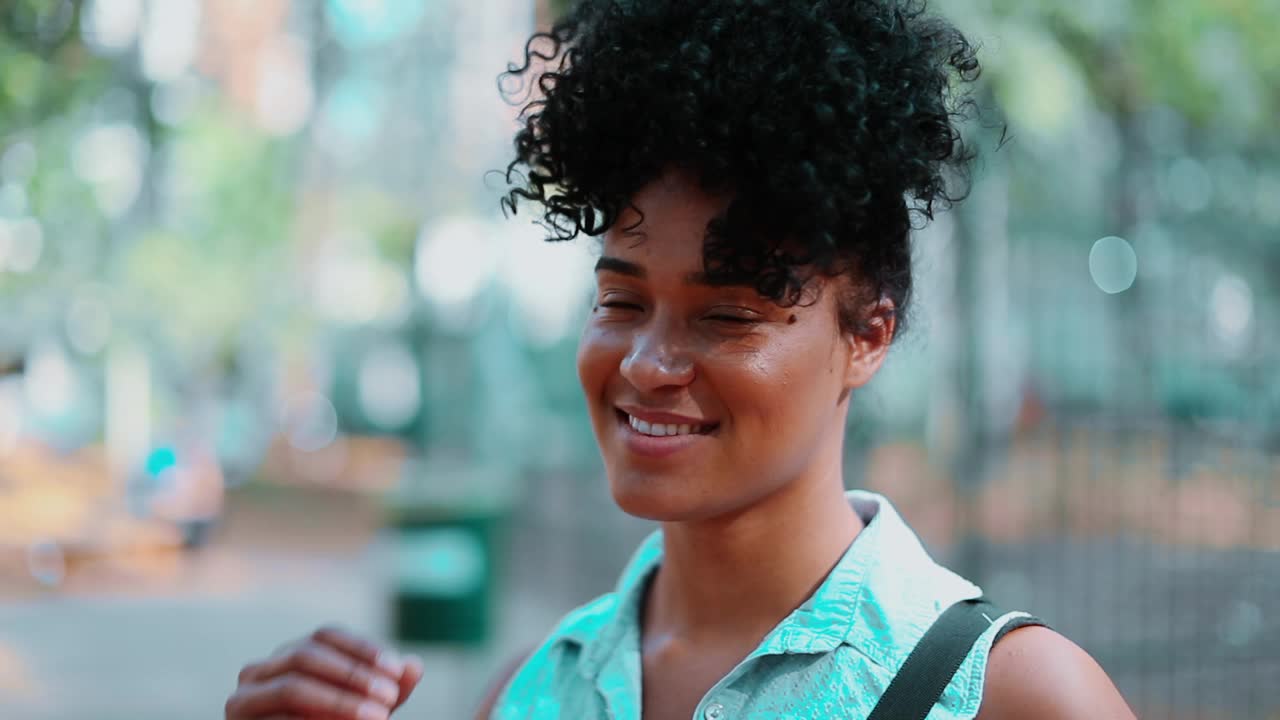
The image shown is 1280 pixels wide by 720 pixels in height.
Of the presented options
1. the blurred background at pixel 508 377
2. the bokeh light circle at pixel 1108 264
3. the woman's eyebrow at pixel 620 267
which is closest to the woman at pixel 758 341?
the woman's eyebrow at pixel 620 267

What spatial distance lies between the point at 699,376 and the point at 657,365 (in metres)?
0.06

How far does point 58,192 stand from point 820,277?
7.25 metres

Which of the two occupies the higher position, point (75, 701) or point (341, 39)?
point (341, 39)

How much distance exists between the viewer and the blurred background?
20.7ft

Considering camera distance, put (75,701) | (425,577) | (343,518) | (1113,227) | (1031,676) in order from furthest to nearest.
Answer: (343,518) < (1113,227) < (75,701) < (425,577) < (1031,676)

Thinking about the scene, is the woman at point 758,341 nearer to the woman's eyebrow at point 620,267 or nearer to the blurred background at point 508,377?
the woman's eyebrow at point 620,267

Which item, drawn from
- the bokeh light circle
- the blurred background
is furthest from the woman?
the bokeh light circle

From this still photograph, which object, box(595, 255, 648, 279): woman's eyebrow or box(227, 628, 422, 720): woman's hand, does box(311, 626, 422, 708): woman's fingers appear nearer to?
box(227, 628, 422, 720): woman's hand

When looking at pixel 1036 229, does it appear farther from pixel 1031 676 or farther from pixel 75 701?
pixel 1031 676

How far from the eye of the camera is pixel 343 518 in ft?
64.2

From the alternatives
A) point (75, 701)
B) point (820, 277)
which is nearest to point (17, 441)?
point (75, 701)

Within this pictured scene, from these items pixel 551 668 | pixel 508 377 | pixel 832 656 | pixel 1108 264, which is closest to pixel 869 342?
pixel 832 656

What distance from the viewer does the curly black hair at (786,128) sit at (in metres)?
1.76

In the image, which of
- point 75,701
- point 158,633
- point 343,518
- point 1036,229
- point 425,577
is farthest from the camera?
point 343,518
